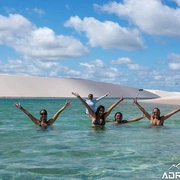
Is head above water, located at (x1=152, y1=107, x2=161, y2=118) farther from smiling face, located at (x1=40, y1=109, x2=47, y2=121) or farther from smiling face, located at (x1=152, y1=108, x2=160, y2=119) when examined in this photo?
smiling face, located at (x1=40, y1=109, x2=47, y2=121)

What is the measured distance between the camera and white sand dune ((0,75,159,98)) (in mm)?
165250

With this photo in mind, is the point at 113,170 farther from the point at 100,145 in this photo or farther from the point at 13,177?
the point at 100,145

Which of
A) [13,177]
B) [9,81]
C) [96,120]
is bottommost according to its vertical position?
[13,177]

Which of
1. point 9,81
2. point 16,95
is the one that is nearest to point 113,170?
point 16,95

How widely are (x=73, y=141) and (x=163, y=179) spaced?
469 cm

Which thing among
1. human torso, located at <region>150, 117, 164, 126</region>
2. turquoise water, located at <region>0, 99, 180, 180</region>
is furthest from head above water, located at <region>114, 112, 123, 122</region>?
turquoise water, located at <region>0, 99, 180, 180</region>

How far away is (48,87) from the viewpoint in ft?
588

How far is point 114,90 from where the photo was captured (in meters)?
197
